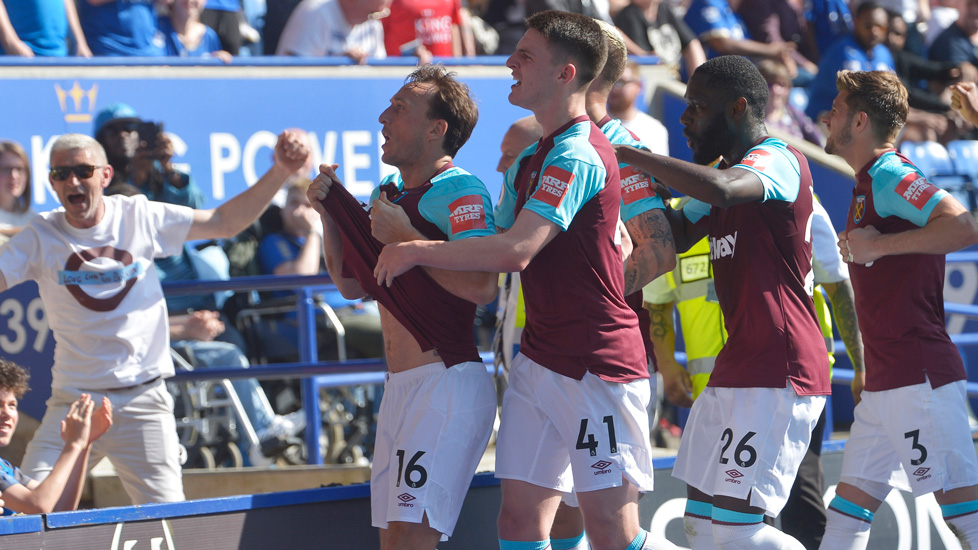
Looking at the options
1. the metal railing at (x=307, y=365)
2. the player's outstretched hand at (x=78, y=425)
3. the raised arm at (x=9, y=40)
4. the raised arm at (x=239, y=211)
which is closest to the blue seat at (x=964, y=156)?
the metal railing at (x=307, y=365)

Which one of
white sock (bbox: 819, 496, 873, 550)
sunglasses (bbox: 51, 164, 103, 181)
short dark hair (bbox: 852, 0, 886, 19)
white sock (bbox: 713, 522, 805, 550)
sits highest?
short dark hair (bbox: 852, 0, 886, 19)

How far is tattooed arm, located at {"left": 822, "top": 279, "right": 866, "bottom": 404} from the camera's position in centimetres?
490

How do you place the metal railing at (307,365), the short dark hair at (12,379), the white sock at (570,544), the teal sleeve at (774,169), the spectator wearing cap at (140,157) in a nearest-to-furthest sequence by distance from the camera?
the teal sleeve at (774,169) → the white sock at (570,544) → the short dark hair at (12,379) → the metal railing at (307,365) → the spectator wearing cap at (140,157)

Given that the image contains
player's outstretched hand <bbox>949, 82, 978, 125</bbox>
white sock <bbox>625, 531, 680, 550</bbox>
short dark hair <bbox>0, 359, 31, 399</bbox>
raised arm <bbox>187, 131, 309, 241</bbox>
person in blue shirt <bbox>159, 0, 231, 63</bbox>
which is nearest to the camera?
white sock <bbox>625, 531, 680, 550</bbox>

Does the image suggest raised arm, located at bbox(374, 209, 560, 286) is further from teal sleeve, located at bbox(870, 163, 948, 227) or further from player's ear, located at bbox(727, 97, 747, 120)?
teal sleeve, located at bbox(870, 163, 948, 227)

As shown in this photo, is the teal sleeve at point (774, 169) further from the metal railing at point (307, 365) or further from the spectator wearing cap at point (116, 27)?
the spectator wearing cap at point (116, 27)

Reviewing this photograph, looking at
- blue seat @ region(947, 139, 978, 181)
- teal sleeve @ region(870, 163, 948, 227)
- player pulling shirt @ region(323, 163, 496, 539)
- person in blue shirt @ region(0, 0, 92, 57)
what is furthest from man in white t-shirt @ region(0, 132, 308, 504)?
blue seat @ region(947, 139, 978, 181)

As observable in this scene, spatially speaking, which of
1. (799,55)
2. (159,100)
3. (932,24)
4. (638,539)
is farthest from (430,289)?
(932,24)

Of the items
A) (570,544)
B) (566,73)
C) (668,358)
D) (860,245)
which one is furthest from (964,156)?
(566,73)

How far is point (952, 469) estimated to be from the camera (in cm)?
424

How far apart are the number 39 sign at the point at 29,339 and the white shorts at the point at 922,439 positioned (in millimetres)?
4276

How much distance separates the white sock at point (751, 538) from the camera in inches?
152

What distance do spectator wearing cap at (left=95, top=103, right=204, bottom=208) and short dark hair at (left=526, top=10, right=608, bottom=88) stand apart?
4085 millimetres

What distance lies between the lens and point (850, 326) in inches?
193
